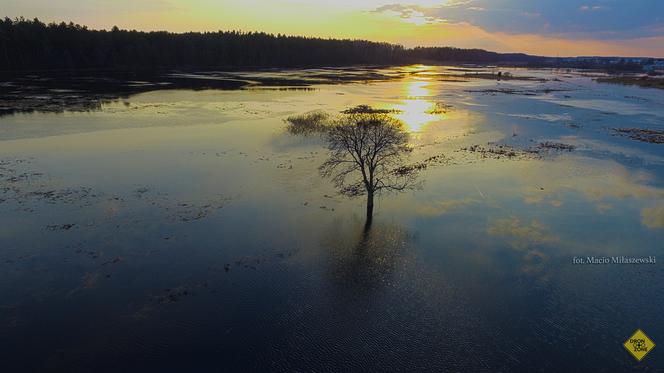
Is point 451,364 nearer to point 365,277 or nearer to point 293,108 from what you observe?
point 365,277

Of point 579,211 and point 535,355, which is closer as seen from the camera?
point 535,355

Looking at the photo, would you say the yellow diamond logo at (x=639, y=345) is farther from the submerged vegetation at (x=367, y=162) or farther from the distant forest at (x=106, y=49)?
the distant forest at (x=106, y=49)

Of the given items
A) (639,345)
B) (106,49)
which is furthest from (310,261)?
(106,49)

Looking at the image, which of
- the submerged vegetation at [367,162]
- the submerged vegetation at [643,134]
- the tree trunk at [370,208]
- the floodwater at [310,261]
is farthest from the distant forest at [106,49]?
the submerged vegetation at [643,134]

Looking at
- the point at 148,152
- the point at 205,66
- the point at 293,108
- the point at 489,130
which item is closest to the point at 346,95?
the point at 293,108

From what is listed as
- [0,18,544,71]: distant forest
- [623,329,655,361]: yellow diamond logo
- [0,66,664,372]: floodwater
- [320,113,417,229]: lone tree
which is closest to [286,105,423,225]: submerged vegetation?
[320,113,417,229]: lone tree

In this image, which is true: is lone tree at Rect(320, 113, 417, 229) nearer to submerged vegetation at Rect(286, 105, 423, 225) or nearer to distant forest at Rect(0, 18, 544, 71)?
submerged vegetation at Rect(286, 105, 423, 225)
